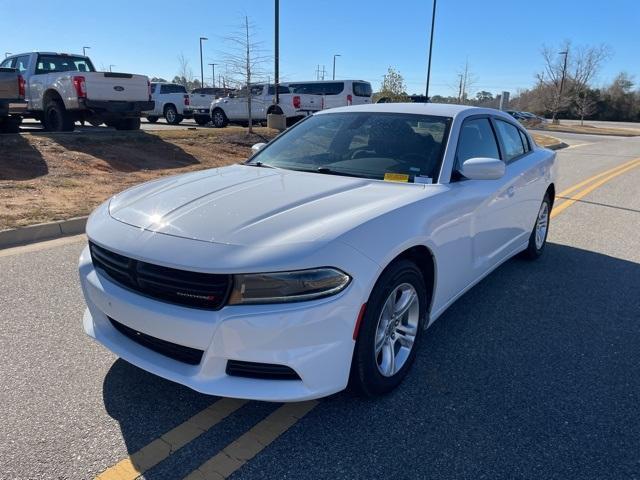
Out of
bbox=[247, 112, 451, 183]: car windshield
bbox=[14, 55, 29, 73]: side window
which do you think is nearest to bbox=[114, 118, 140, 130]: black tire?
bbox=[14, 55, 29, 73]: side window

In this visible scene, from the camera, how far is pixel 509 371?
10.8 ft

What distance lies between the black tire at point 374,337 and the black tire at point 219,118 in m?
19.9

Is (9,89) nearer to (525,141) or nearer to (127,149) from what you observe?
(127,149)

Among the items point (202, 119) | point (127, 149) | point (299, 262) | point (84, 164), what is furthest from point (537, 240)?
point (202, 119)

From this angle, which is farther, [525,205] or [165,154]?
[165,154]

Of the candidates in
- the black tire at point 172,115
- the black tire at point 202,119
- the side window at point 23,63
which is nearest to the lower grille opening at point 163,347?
the side window at point 23,63

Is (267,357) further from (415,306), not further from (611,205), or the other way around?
(611,205)

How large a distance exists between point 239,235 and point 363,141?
1.81 meters

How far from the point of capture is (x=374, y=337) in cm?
271

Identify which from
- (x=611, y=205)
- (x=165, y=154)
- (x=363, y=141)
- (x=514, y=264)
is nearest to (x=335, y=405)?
(x=363, y=141)

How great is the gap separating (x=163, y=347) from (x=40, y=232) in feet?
14.2

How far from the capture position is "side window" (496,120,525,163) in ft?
15.6

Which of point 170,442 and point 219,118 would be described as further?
point 219,118

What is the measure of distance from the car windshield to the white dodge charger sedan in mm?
16
